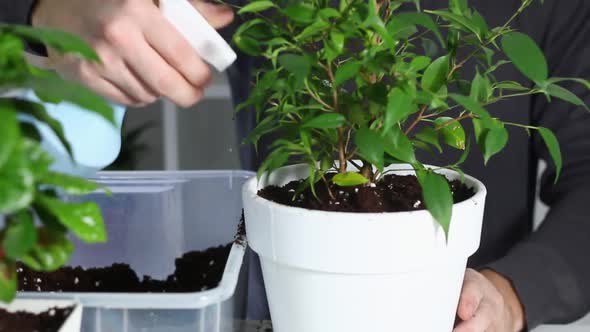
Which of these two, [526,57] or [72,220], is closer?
[72,220]

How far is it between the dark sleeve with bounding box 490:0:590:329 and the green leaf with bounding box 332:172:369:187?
0.38 metres

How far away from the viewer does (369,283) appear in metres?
0.46

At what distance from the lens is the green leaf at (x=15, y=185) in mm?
241

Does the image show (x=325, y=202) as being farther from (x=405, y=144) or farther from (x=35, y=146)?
(x=35, y=146)

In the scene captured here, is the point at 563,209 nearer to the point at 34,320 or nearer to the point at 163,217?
the point at 163,217

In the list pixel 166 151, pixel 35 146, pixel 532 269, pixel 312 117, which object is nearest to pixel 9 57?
pixel 35 146

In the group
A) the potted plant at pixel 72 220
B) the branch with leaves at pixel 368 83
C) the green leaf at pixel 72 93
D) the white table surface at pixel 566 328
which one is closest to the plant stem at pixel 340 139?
the branch with leaves at pixel 368 83

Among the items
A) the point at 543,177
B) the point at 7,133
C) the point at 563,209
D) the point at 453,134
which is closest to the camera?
the point at 7,133

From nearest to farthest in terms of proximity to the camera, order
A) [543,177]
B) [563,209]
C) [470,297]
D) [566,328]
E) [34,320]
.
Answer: [34,320]
[470,297]
[566,328]
[563,209]
[543,177]

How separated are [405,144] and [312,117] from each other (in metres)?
0.07

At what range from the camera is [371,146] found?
434mm

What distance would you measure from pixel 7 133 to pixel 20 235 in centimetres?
4

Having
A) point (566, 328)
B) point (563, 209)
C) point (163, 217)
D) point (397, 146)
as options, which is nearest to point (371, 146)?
point (397, 146)

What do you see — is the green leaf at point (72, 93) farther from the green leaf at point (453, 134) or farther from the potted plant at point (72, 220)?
the green leaf at point (453, 134)
